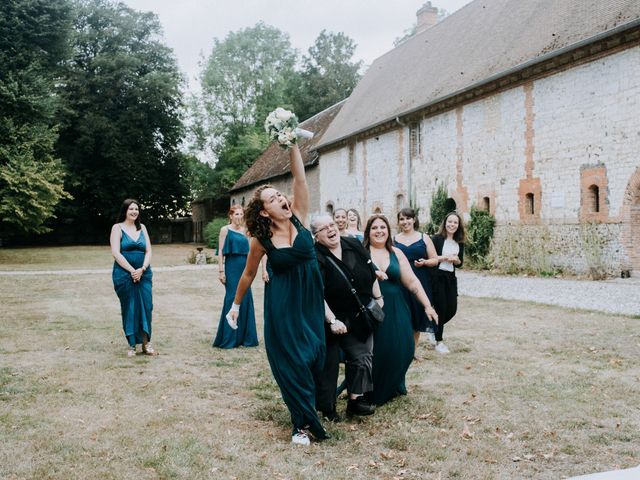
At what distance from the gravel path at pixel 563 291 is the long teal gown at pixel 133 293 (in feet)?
24.1

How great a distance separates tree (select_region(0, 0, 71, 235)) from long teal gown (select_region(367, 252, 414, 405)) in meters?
24.0

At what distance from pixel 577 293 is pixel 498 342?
218 inches

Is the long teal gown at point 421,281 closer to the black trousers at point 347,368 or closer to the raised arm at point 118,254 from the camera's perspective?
the black trousers at point 347,368

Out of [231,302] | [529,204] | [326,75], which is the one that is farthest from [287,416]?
[326,75]

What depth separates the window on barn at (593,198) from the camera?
15516mm

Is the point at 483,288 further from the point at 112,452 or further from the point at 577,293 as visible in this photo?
the point at 112,452

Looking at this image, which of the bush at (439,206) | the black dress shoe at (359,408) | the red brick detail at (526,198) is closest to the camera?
the black dress shoe at (359,408)

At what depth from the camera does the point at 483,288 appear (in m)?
14.2

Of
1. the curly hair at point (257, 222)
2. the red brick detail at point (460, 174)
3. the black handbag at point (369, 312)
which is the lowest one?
the black handbag at point (369, 312)

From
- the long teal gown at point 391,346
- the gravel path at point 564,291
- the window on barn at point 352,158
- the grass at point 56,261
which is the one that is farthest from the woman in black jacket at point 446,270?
the window on barn at point 352,158

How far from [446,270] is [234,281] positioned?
2822 mm

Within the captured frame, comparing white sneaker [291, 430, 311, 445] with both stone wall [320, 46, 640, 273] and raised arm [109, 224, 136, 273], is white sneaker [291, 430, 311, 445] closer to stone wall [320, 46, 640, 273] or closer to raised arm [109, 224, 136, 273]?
raised arm [109, 224, 136, 273]

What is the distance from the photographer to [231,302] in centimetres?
795

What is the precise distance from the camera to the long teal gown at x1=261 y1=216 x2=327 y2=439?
4.25m
